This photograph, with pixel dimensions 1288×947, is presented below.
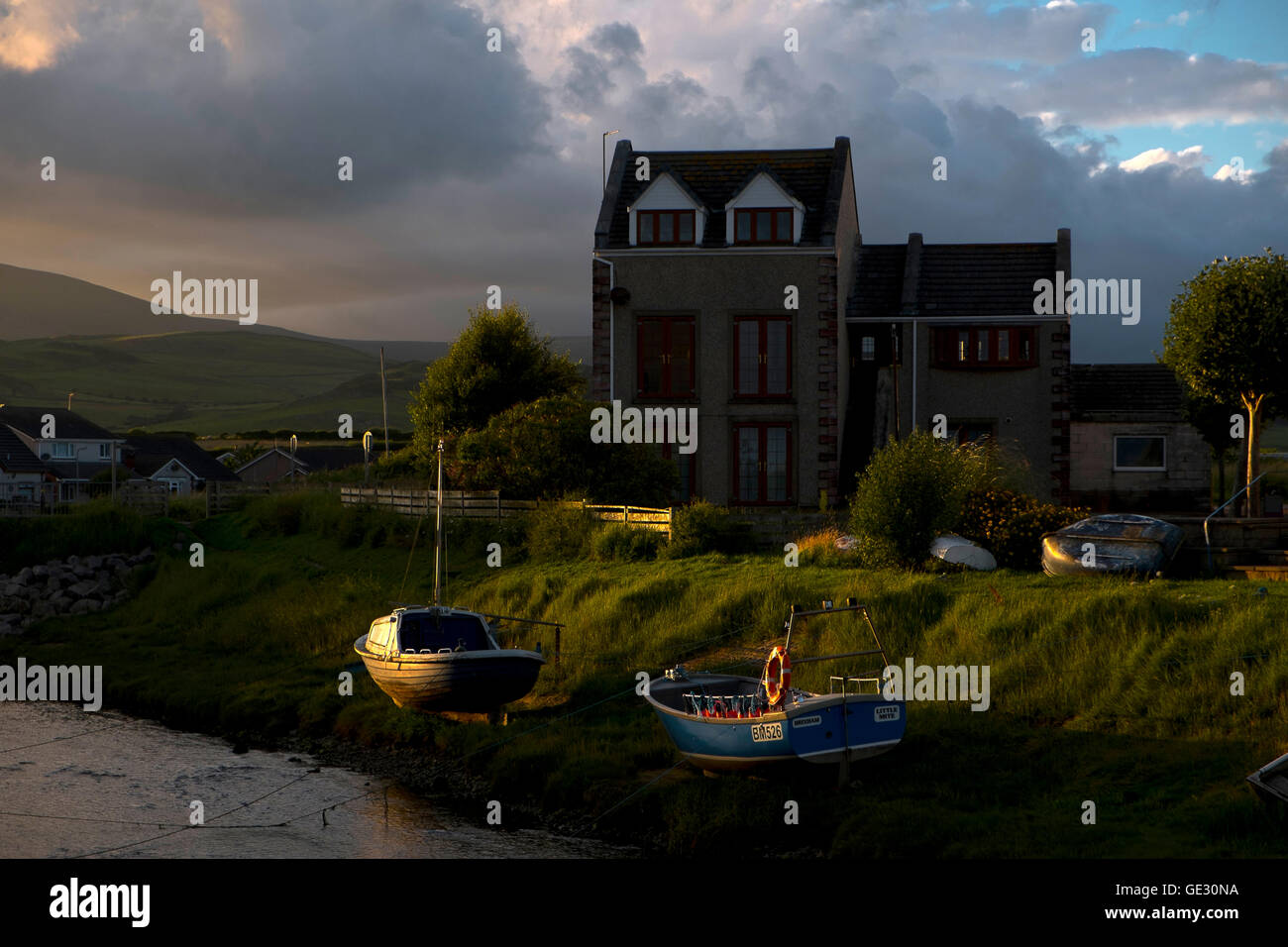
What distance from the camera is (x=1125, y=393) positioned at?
47938mm

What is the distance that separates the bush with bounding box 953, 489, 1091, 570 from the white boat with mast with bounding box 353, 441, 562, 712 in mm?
11540

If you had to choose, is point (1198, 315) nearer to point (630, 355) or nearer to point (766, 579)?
point (766, 579)

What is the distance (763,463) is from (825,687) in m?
19.7

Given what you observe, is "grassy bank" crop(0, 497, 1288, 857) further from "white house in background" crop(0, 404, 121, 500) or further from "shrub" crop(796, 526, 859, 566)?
"white house in background" crop(0, 404, 121, 500)

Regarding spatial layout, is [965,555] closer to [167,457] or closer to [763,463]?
[763,463]

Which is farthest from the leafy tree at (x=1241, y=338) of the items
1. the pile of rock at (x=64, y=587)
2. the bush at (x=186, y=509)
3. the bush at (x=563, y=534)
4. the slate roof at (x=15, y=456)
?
the slate roof at (x=15, y=456)

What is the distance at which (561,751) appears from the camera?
74.4 ft

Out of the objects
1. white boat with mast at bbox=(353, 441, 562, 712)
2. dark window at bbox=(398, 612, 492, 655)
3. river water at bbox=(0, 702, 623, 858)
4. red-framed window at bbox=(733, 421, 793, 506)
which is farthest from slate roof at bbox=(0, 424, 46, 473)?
dark window at bbox=(398, 612, 492, 655)

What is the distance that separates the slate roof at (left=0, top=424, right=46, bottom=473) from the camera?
289ft

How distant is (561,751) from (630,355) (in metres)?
22.1

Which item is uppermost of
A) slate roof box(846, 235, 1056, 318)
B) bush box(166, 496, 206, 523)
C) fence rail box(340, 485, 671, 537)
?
slate roof box(846, 235, 1056, 318)

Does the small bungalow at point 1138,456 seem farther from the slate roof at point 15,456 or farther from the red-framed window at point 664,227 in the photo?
the slate roof at point 15,456
